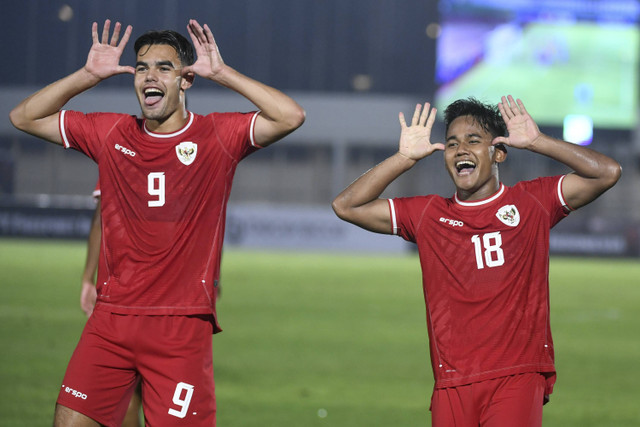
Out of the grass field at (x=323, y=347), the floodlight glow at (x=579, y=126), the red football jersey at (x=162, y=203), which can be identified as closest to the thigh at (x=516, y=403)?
the red football jersey at (x=162, y=203)

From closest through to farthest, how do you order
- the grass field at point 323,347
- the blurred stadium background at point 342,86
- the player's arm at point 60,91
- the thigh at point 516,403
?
1. the thigh at point 516,403
2. the player's arm at point 60,91
3. the grass field at point 323,347
4. the blurred stadium background at point 342,86

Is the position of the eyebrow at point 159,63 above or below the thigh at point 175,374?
above

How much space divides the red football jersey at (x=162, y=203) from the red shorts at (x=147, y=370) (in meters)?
0.09

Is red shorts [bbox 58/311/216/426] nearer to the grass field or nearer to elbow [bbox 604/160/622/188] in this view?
elbow [bbox 604/160/622/188]

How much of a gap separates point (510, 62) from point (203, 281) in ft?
93.8

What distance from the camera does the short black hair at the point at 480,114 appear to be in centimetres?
454

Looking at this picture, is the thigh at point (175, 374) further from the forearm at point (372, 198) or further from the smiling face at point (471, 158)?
the smiling face at point (471, 158)

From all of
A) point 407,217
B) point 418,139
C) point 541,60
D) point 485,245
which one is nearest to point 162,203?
point 407,217

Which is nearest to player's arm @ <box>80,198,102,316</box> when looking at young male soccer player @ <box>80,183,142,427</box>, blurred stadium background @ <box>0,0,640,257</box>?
young male soccer player @ <box>80,183,142,427</box>

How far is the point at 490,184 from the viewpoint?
4.52m

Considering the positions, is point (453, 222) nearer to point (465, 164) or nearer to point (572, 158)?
point (465, 164)

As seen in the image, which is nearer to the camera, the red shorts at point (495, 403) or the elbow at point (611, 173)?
the red shorts at point (495, 403)

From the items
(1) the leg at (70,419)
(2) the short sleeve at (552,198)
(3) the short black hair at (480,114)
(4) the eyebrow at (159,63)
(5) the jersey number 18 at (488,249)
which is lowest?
(1) the leg at (70,419)

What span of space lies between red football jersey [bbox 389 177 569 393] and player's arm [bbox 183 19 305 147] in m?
0.69
